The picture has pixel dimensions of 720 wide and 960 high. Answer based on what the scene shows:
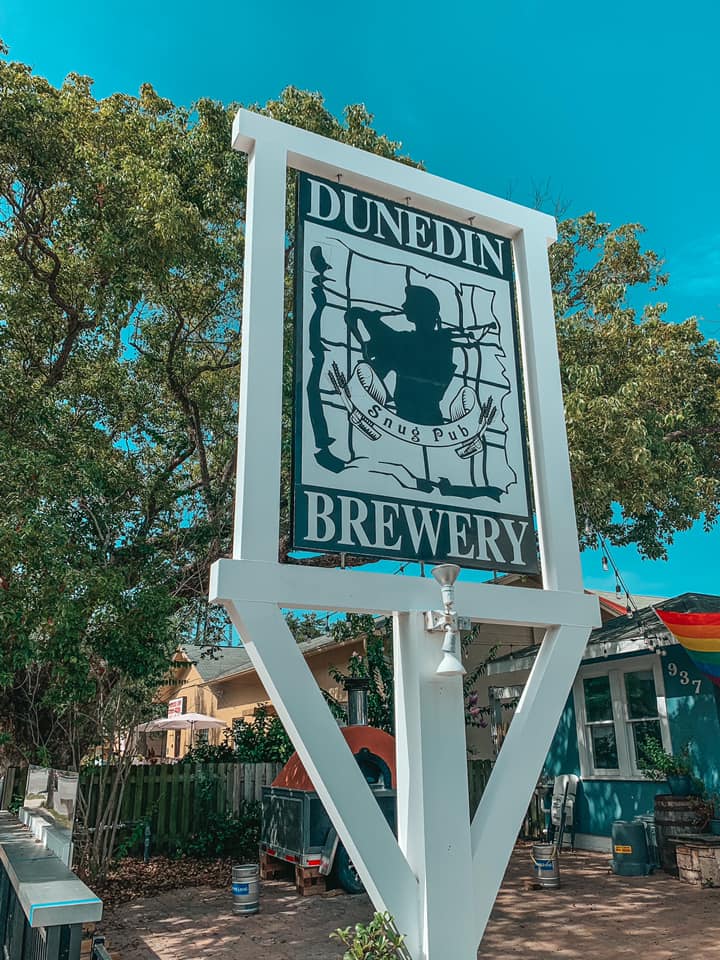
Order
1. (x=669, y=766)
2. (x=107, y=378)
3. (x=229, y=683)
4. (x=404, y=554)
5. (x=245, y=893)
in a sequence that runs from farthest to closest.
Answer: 1. (x=229, y=683)
2. (x=107, y=378)
3. (x=669, y=766)
4. (x=245, y=893)
5. (x=404, y=554)

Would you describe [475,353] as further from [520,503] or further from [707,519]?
[707,519]

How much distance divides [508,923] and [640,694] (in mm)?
4606

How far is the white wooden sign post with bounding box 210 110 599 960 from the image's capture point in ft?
12.9

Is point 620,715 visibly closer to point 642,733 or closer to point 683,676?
point 642,733

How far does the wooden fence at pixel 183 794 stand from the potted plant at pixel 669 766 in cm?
548

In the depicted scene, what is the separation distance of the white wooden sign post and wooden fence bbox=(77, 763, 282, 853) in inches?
306

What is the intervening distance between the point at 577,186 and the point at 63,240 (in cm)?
947

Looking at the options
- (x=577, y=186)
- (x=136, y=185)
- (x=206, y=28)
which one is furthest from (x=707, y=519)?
(x=206, y=28)

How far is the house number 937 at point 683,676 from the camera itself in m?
9.65

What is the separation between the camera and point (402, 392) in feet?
15.7

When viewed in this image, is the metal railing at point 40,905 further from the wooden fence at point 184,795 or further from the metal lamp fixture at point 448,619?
the wooden fence at point 184,795

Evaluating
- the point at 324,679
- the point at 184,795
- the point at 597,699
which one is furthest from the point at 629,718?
the point at 324,679

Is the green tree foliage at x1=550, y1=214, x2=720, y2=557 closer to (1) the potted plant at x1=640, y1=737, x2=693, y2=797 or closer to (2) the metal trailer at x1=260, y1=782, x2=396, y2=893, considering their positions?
(1) the potted plant at x1=640, y1=737, x2=693, y2=797

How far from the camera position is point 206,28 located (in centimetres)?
1225
